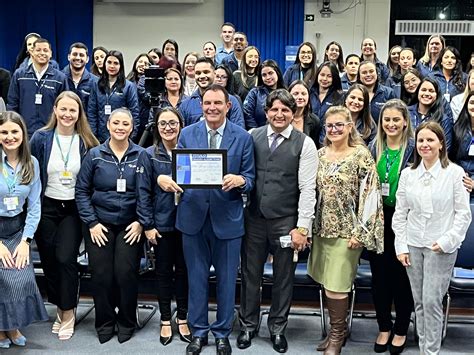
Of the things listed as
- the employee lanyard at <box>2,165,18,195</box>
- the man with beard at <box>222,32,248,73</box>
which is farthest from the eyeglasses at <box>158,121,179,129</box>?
the man with beard at <box>222,32,248,73</box>

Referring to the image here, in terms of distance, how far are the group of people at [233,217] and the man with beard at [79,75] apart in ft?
5.47

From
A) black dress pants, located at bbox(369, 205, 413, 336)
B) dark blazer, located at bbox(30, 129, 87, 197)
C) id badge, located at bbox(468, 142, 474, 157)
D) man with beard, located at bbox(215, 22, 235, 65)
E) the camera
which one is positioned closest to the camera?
black dress pants, located at bbox(369, 205, 413, 336)

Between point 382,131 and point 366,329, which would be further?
point 366,329

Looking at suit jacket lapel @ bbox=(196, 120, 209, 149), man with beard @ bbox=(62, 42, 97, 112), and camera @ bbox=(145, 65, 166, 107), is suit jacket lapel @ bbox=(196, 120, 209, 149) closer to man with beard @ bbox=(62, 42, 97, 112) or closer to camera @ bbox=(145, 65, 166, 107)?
camera @ bbox=(145, 65, 166, 107)

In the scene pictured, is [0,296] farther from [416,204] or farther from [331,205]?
[416,204]

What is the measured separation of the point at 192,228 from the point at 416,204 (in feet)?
4.29

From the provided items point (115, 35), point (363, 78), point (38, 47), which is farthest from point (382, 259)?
point (115, 35)

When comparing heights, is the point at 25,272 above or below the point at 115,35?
below

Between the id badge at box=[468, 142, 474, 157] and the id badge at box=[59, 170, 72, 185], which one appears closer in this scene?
the id badge at box=[59, 170, 72, 185]

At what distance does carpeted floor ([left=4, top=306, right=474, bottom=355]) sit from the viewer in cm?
351

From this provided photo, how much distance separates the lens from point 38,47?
4898 millimetres

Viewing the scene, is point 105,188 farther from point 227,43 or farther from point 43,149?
point 227,43

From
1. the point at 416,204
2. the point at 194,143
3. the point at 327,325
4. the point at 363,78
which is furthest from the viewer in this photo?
the point at 363,78

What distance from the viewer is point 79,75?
5.39m
